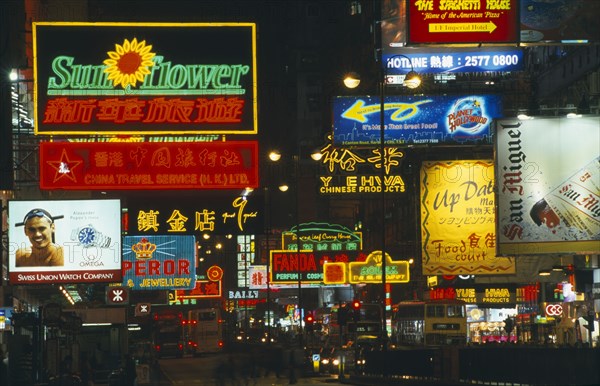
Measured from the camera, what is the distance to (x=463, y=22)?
83.0 feet

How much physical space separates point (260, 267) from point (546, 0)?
44.3m

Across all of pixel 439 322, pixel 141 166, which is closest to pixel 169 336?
pixel 439 322

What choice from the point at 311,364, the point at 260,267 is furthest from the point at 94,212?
the point at 260,267

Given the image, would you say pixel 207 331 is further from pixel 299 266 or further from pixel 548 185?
pixel 548 185

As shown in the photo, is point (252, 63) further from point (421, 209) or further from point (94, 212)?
point (94, 212)

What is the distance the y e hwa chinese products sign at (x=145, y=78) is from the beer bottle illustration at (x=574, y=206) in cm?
783

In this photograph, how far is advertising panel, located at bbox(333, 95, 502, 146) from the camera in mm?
32281

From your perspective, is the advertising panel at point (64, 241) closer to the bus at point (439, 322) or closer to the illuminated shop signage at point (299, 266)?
the illuminated shop signage at point (299, 266)

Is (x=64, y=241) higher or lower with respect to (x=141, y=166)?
lower

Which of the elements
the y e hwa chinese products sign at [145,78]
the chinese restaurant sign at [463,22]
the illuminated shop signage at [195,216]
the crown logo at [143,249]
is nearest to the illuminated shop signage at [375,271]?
the crown logo at [143,249]

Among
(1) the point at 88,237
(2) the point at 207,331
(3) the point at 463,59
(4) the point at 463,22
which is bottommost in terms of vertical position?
(2) the point at 207,331

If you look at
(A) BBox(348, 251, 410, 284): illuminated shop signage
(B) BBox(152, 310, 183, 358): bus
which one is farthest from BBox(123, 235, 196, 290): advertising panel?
(B) BBox(152, 310, 183, 358): bus

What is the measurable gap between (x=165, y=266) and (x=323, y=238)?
26.2 ft

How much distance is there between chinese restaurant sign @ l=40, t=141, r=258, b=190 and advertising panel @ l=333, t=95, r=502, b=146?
22.1ft
